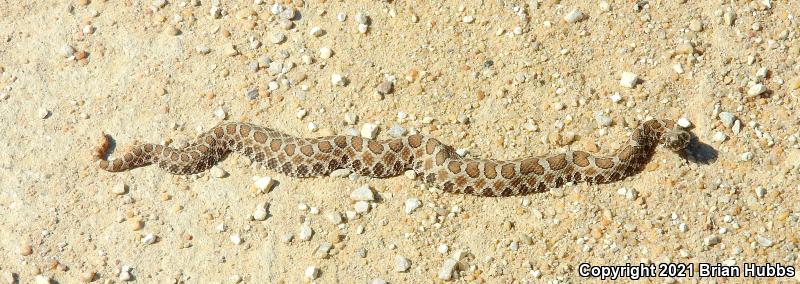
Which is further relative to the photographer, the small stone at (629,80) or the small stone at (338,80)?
the small stone at (338,80)

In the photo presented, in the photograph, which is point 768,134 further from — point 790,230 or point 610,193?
point 610,193

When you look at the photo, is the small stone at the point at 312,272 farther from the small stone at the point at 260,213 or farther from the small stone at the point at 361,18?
the small stone at the point at 361,18

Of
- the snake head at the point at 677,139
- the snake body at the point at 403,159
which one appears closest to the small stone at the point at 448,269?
the snake body at the point at 403,159

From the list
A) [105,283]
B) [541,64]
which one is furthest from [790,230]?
[105,283]

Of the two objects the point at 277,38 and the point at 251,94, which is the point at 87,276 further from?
the point at 277,38

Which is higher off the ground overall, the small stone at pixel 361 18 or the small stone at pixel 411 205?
the small stone at pixel 361 18

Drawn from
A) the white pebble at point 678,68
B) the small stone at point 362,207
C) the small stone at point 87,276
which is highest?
the white pebble at point 678,68

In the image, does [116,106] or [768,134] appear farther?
[116,106]

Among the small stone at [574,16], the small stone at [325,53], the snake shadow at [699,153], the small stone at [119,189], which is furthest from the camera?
the small stone at [325,53]
